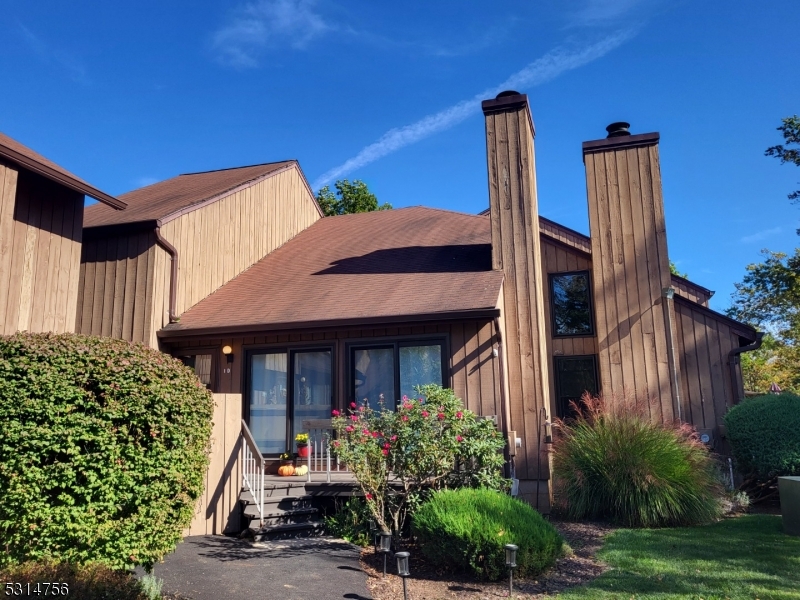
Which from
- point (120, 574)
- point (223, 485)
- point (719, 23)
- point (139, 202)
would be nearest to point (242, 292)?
point (139, 202)

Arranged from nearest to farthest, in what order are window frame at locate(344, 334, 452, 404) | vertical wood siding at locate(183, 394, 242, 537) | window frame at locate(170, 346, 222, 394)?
vertical wood siding at locate(183, 394, 242, 537)
window frame at locate(344, 334, 452, 404)
window frame at locate(170, 346, 222, 394)

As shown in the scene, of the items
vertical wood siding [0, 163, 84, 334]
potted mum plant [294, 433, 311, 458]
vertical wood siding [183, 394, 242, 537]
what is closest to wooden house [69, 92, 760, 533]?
vertical wood siding [183, 394, 242, 537]

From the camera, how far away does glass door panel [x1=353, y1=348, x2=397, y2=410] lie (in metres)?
9.99

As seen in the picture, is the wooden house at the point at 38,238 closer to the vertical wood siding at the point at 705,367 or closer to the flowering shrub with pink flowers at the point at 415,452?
the flowering shrub with pink flowers at the point at 415,452

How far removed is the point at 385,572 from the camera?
20.1 feet

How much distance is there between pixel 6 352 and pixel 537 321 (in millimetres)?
7631

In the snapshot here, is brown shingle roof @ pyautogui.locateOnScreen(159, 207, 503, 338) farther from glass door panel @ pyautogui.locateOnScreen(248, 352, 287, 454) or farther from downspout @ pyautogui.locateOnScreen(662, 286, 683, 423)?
downspout @ pyautogui.locateOnScreen(662, 286, 683, 423)

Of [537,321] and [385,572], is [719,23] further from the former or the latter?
[385,572]

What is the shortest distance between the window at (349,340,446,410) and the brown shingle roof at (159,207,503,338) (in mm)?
746

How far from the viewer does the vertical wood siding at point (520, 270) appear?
9578mm

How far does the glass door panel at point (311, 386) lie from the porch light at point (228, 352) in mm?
1158

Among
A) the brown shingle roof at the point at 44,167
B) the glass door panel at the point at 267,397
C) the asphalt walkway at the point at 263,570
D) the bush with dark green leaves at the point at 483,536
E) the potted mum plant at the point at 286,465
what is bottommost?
the asphalt walkway at the point at 263,570

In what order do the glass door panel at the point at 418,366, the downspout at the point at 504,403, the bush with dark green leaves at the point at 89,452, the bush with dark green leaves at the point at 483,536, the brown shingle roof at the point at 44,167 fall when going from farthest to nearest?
1. the glass door panel at the point at 418,366
2. the downspout at the point at 504,403
3. the brown shingle roof at the point at 44,167
4. the bush with dark green leaves at the point at 483,536
5. the bush with dark green leaves at the point at 89,452

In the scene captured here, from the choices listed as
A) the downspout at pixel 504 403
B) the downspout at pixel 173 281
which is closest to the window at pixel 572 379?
the downspout at pixel 504 403
